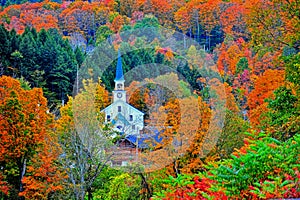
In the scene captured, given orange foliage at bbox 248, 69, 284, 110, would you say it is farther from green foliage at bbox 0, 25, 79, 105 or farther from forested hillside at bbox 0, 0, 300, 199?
green foliage at bbox 0, 25, 79, 105

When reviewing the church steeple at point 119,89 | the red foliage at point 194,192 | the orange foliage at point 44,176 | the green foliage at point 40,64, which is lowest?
the red foliage at point 194,192

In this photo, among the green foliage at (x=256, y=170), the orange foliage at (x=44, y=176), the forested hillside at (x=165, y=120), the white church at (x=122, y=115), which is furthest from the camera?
the white church at (x=122, y=115)

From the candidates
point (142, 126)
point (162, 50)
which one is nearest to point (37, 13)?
point (162, 50)

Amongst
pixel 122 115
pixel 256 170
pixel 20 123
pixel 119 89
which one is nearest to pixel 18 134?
pixel 20 123

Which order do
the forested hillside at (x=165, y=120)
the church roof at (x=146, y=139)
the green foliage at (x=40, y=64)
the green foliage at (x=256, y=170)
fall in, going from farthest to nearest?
1. the green foliage at (x=40, y=64)
2. the church roof at (x=146, y=139)
3. the forested hillside at (x=165, y=120)
4. the green foliage at (x=256, y=170)

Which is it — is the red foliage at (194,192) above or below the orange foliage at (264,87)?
below

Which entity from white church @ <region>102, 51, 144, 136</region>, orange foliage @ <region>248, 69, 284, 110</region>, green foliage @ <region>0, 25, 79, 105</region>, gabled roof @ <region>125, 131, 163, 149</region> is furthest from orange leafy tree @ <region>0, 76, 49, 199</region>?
green foliage @ <region>0, 25, 79, 105</region>

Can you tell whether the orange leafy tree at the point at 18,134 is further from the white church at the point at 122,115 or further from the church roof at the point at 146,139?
the church roof at the point at 146,139

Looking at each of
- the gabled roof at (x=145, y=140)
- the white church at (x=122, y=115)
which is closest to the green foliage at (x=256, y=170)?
the gabled roof at (x=145, y=140)
